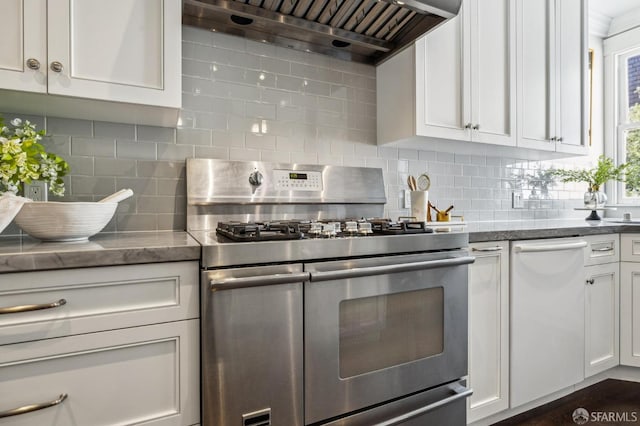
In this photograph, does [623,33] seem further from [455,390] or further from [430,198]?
[455,390]

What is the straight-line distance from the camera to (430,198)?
2.32 meters

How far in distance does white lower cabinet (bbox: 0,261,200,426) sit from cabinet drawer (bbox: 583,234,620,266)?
2146 millimetres

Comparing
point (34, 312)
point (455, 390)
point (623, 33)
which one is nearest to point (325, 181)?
point (455, 390)

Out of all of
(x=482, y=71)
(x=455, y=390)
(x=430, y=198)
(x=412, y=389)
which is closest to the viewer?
(x=412, y=389)

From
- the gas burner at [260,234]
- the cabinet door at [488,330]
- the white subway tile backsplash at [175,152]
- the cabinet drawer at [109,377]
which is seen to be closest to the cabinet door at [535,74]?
the cabinet door at [488,330]

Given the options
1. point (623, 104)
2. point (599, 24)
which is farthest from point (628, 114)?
point (599, 24)

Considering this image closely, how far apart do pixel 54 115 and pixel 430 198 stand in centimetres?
196

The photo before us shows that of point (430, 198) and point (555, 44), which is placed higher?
point (555, 44)

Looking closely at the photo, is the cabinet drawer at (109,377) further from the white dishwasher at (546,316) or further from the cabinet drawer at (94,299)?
the white dishwasher at (546,316)

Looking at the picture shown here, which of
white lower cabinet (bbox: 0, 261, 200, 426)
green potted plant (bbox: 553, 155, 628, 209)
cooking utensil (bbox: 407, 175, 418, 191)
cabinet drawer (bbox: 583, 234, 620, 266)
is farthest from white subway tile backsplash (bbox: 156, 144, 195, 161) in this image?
green potted plant (bbox: 553, 155, 628, 209)

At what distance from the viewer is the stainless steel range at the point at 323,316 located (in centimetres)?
108

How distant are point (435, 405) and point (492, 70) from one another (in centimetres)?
177

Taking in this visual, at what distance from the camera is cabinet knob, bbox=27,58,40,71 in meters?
1.15

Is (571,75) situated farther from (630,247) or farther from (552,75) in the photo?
(630,247)
